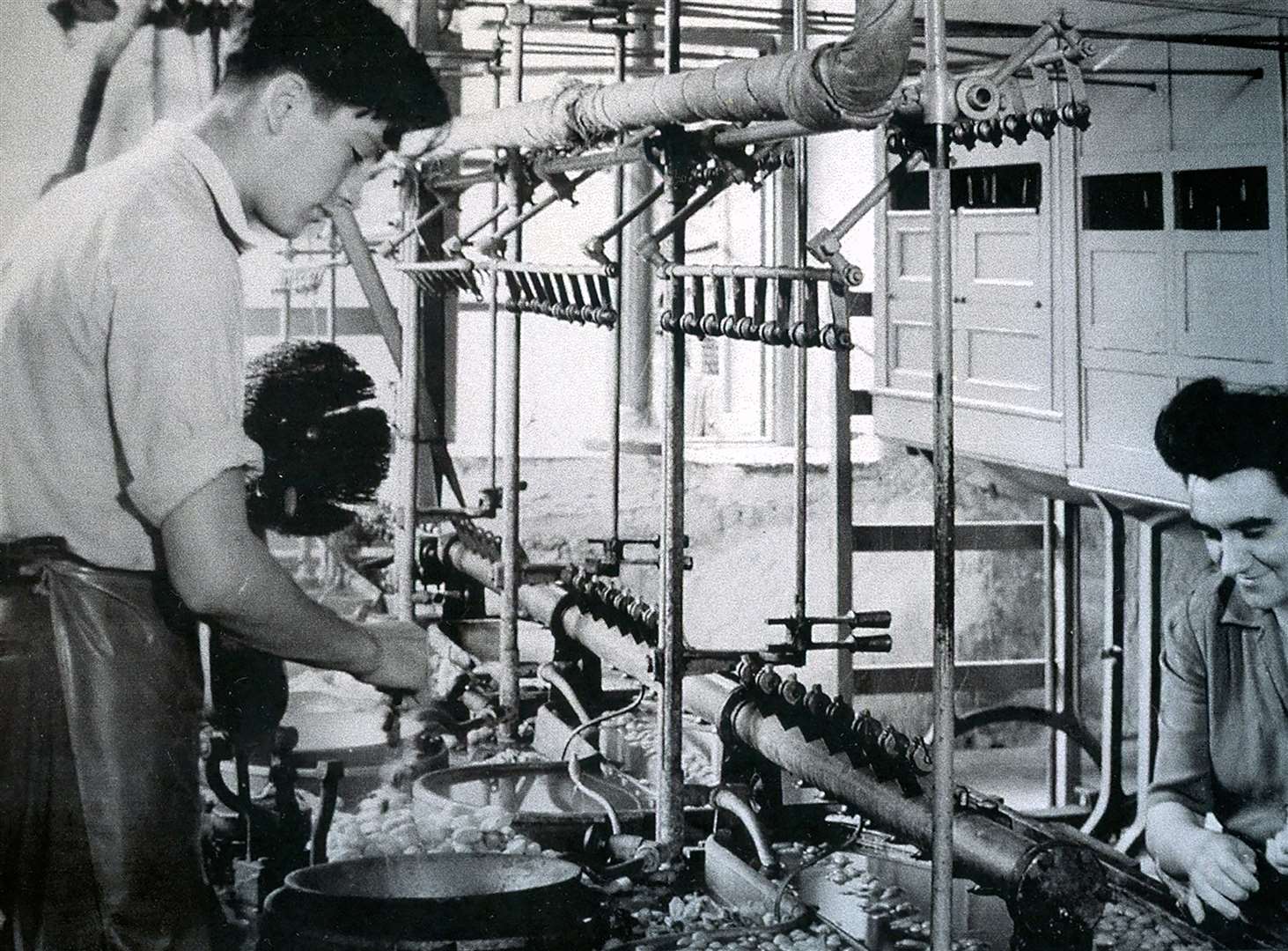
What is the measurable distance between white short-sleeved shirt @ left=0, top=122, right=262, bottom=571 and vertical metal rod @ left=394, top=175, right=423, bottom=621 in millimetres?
1831

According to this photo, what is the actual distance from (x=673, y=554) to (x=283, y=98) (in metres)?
1.13

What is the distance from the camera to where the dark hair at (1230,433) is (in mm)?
2391

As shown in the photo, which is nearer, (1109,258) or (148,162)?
(148,162)

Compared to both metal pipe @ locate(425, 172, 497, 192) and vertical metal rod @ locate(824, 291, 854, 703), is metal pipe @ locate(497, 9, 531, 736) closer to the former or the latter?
metal pipe @ locate(425, 172, 497, 192)

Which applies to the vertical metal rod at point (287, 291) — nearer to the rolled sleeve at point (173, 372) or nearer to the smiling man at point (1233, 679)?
the rolled sleeve at point (173, 372)

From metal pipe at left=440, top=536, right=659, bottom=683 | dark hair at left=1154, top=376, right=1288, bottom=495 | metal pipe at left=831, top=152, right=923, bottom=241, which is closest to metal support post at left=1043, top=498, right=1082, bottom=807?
metal pipe at left=440, top=536, right=659, bottom=683

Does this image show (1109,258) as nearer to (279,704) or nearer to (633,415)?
(633,415)

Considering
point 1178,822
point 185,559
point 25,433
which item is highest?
point 25,433

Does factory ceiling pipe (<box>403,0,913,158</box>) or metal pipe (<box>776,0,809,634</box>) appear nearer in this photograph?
factory ceiling pipe (<box>403,0,913,158</box>)

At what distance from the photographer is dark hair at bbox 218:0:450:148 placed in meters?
1.77

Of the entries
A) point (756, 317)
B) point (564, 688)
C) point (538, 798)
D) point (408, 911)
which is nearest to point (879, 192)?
point (756, 317)

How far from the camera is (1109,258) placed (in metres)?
3.97

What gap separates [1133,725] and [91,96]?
3657 mm

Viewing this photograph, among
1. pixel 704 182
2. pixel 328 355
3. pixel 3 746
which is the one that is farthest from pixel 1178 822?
pixel 3 746
